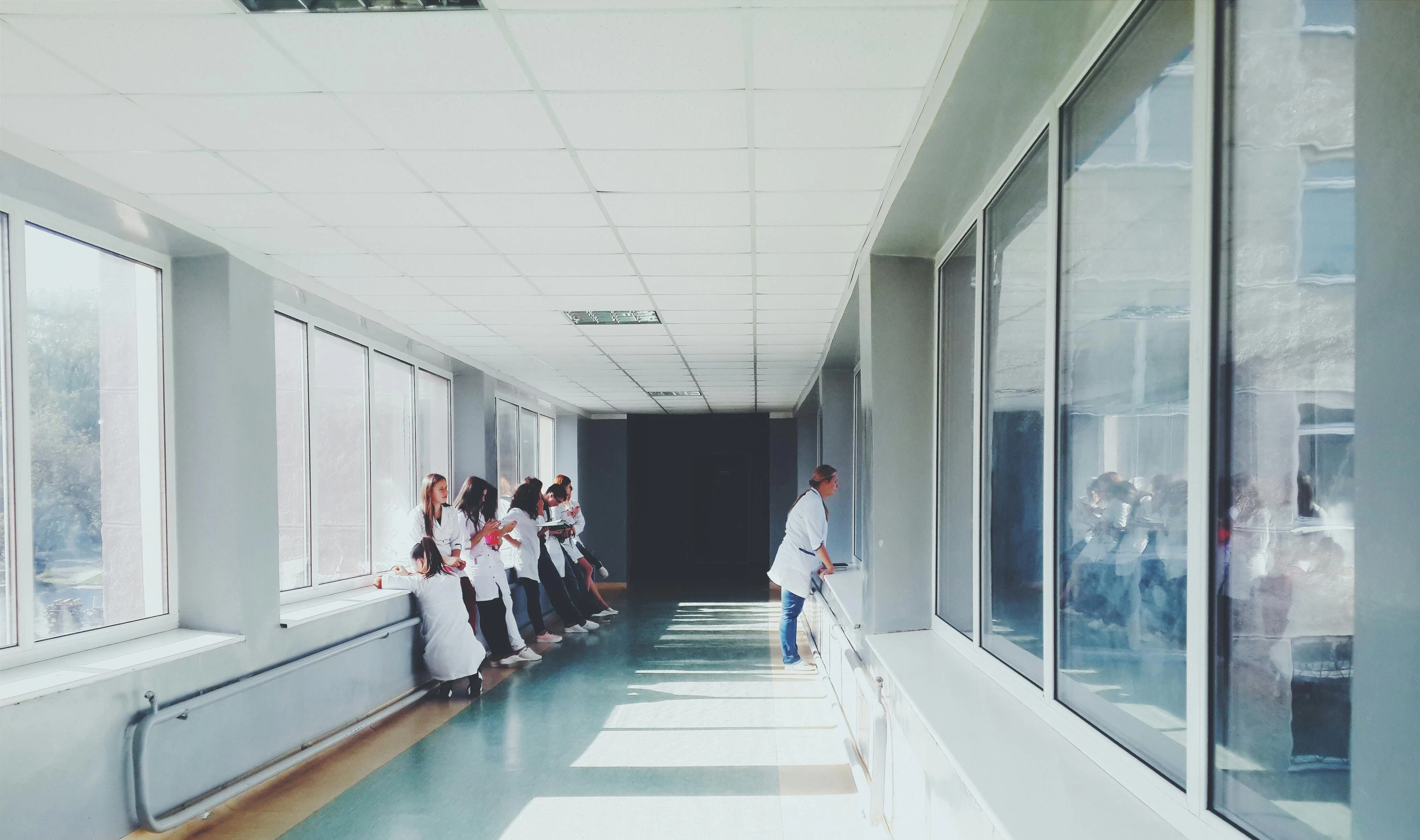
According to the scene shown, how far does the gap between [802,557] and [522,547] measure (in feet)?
10.2

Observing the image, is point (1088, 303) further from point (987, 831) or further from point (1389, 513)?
point (987, 831)

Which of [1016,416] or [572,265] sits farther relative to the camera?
[572,265]

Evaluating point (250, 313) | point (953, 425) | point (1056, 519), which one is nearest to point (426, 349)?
point (250, 313)

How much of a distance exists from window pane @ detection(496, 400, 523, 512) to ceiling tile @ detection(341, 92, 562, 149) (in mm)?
6859

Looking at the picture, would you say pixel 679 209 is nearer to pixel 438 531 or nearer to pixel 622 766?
pixel 622 766

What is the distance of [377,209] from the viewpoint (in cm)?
367

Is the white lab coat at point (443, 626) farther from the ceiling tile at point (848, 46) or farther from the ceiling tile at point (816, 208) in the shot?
the ceiling tile at point (848, 46)

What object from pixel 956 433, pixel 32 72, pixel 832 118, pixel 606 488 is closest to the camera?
pixel 32 72

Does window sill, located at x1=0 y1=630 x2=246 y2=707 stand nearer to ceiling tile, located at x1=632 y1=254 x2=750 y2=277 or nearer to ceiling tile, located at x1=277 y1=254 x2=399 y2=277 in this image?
ceiling tile, located at x1=277 y1=254 x2=399 y2=277

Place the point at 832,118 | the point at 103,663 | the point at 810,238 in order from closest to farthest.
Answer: the point at 832,118 < the point at 103,663 < the point at 810,238

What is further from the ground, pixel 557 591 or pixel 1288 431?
pixel 1288 431

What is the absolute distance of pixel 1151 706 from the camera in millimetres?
1774

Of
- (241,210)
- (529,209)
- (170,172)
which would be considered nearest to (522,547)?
(241,210)

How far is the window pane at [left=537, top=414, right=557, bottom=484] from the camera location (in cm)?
1271
